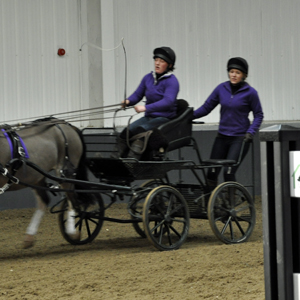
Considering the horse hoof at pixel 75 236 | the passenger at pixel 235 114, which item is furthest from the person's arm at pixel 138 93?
the horse hoof at pixel 75 236

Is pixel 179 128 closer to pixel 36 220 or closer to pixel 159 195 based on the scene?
pixel 159 195

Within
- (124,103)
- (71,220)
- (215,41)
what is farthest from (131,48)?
(71,220)

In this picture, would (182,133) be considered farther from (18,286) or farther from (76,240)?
(18,286)

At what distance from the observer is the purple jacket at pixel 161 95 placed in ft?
20.3

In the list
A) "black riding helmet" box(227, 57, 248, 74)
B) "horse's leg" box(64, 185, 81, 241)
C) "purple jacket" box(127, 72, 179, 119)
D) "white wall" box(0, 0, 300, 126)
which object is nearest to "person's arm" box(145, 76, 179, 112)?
"purple jacket" box(127, 72, 179, 119)

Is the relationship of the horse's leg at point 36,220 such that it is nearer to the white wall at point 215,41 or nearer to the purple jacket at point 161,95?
the purple jacket at point 161,95

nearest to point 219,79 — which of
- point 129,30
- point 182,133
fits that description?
point 129,30

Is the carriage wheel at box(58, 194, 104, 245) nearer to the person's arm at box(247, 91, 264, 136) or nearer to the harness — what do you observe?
the harness

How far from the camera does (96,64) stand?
33.4ft

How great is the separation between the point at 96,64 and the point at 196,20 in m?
2.10

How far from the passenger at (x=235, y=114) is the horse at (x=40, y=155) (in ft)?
5.04

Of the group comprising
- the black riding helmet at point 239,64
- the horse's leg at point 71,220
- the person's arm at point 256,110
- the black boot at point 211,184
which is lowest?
the horse's leg at point 71,220

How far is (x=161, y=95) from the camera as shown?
252 inches

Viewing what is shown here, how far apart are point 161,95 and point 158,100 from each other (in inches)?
2.8
